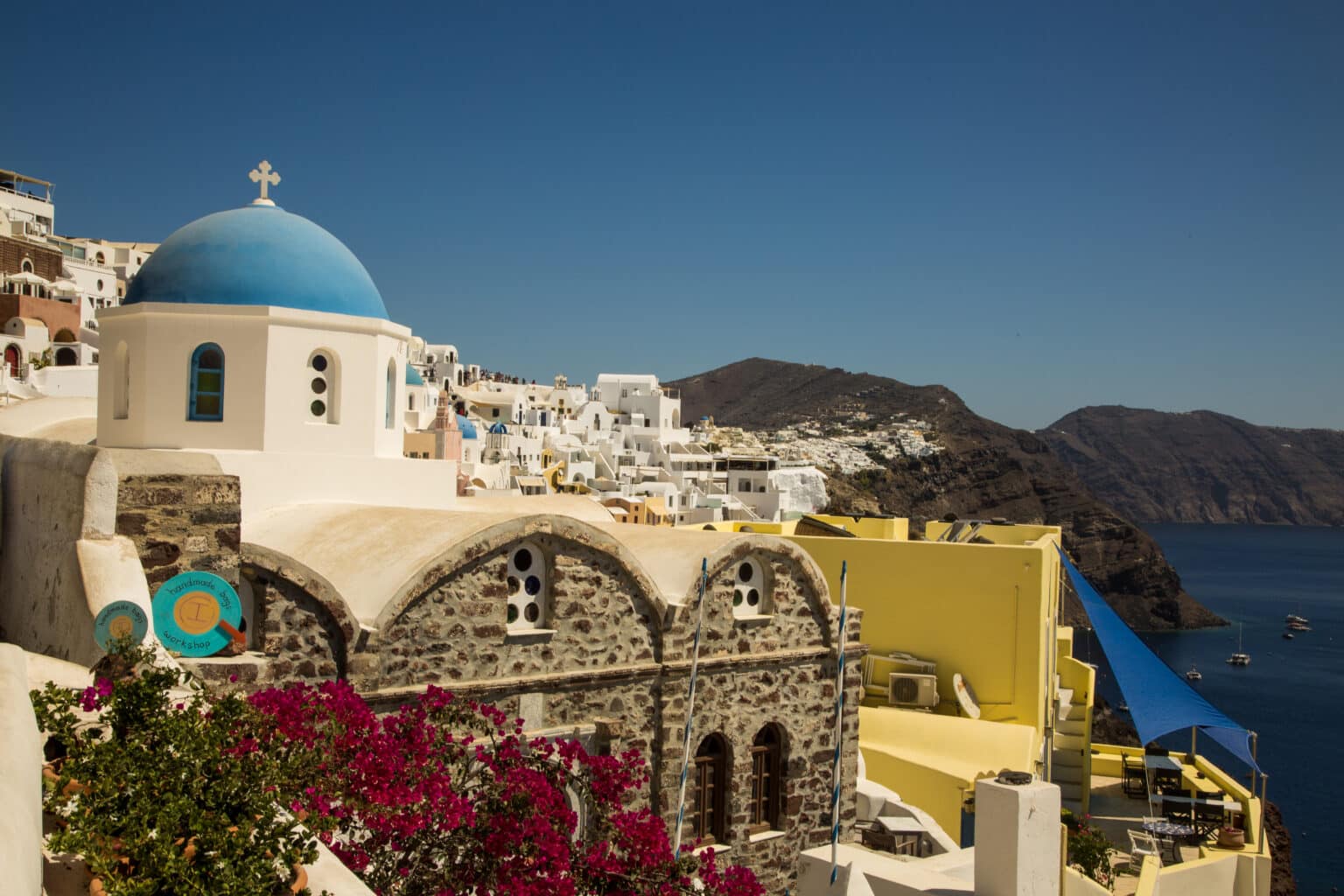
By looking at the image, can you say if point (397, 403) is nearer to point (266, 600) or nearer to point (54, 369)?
point (266, 600)

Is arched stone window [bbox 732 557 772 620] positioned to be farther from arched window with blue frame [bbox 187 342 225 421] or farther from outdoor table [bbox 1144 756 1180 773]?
outdoor table [bbox 1144 756 1180 773]

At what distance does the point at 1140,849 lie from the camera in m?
13.8

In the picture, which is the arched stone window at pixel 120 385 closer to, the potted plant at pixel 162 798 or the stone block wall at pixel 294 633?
the stone block wall at pixel 294 633

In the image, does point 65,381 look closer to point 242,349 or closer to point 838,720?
point 242,349

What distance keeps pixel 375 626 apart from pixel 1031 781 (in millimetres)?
5181

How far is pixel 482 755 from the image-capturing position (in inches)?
300

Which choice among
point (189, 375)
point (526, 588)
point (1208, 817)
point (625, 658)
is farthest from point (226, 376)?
point (1208, 817)

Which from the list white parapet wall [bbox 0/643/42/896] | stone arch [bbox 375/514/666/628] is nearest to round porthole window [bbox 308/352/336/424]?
stone arch [bbox 375/514/666/628]

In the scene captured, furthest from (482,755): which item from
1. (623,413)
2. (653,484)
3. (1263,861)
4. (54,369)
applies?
(623,413)

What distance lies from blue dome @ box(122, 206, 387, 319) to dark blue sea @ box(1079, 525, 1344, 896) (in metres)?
24.0

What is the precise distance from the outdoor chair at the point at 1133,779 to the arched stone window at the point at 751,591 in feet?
33.2

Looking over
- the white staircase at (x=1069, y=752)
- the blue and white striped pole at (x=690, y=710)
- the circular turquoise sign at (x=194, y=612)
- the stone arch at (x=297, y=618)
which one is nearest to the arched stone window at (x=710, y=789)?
the blue and white striped pole at (x=690, y=710)

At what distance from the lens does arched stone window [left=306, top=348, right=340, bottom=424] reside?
38.1 feet

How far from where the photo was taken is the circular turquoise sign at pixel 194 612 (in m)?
7.06
